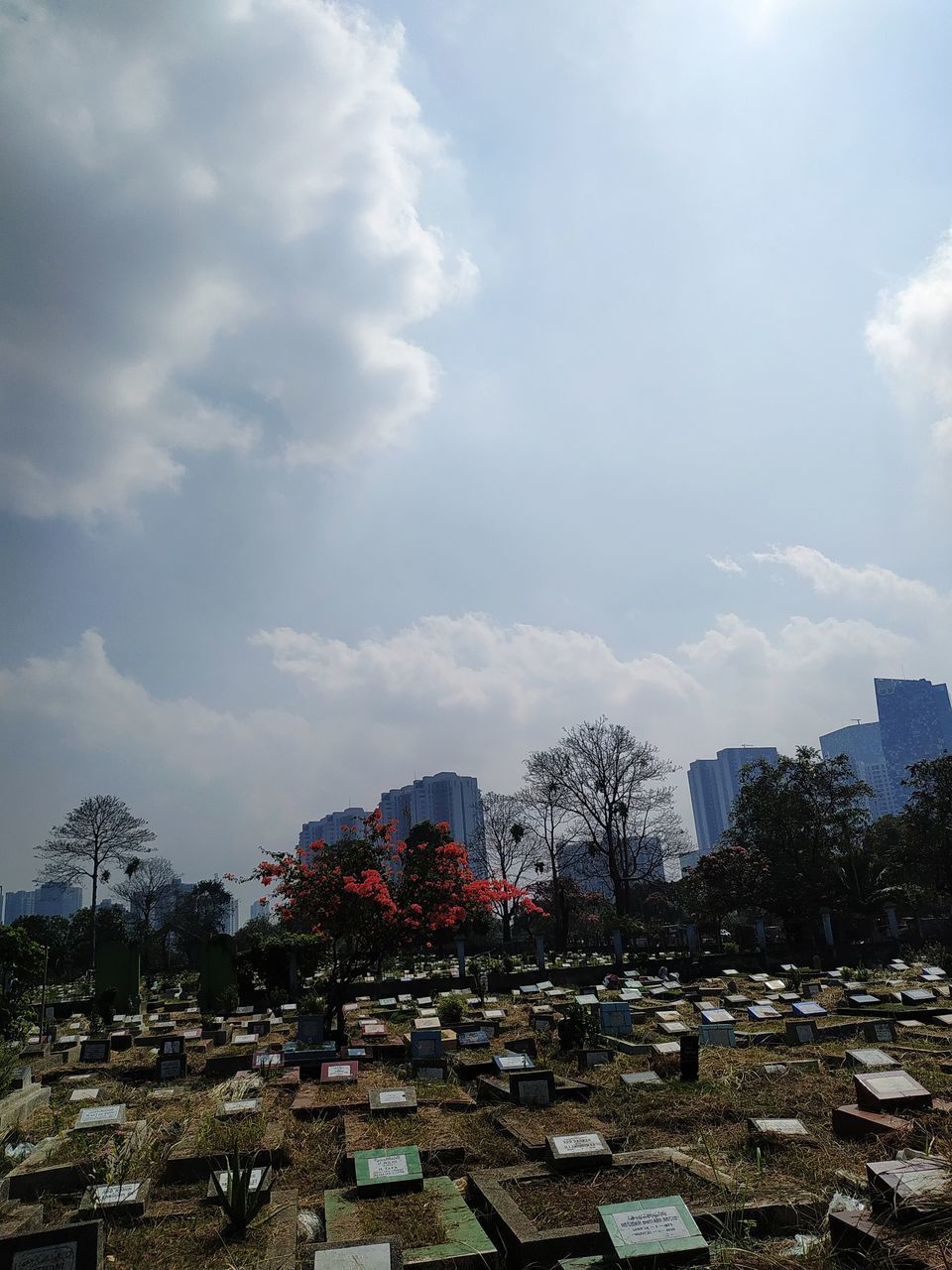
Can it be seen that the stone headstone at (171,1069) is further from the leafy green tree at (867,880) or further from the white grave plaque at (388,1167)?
the leafy green tree at (867,880)

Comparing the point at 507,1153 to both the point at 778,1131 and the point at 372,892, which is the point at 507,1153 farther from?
the point at 372,892

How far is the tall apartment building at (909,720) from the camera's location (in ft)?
558

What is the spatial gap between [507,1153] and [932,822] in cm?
2858

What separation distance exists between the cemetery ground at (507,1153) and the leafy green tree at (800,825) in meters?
18.9

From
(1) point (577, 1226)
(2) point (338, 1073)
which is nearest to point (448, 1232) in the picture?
(1) point (577, 1226)

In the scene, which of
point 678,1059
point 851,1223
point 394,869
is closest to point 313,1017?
point 394,869

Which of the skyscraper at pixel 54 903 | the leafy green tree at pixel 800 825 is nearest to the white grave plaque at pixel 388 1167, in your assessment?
the leafy green tree at pixel 800 825

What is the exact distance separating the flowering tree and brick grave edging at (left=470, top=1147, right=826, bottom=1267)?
7422mm

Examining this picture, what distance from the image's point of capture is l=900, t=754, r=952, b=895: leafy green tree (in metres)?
28.2

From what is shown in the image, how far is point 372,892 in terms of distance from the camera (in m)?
12.2

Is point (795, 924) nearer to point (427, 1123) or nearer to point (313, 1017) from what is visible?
point (313, 1017)

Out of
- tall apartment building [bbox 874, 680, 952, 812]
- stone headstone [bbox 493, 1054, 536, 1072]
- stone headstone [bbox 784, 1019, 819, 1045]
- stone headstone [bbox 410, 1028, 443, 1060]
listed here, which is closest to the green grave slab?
stone headstone [bbox 493, 1054, 536, 1072]

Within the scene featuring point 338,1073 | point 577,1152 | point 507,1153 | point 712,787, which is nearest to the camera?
point 577,1152

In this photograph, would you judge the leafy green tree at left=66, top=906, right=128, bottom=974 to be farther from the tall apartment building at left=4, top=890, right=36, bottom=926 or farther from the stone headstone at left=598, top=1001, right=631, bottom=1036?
the tall apartment building at left=4, top=890, right=36, bottom=926
